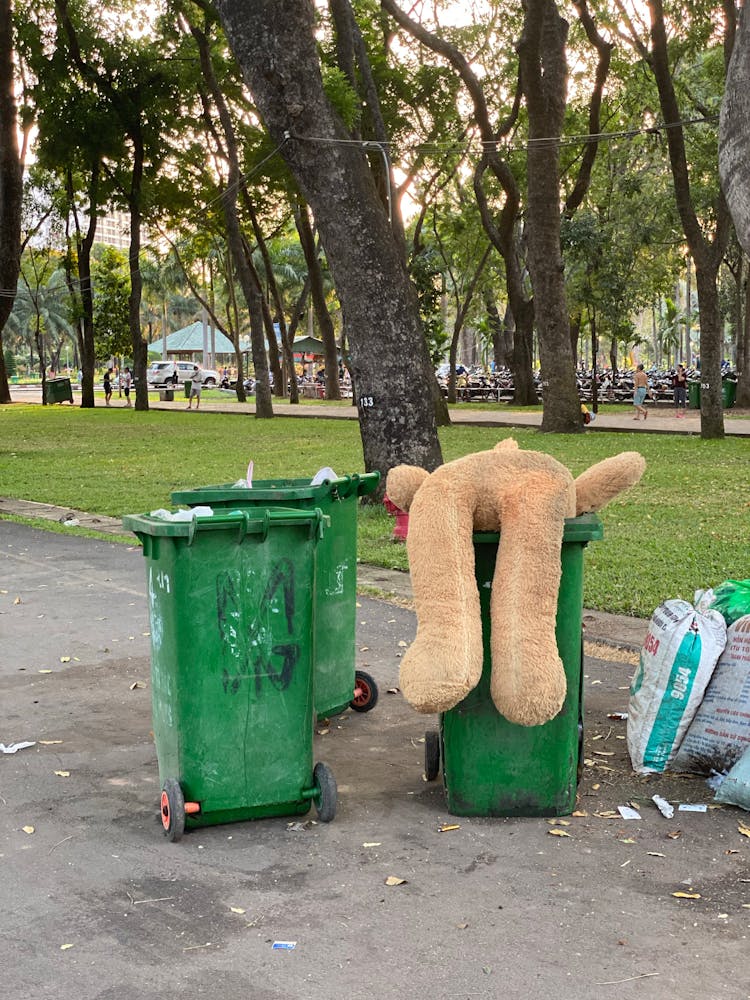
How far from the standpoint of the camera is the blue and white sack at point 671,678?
4.41 m

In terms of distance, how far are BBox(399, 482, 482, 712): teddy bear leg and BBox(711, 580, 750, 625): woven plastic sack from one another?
1251 millimetres

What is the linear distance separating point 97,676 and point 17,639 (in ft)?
3.27

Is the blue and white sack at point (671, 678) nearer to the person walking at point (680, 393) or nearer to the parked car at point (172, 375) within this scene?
the person walking at point (680, 393)

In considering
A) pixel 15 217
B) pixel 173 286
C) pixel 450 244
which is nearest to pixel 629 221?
pixel 450 244

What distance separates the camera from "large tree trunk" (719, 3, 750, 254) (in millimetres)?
5863

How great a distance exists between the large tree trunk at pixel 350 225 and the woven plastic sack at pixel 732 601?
5590 millimetres

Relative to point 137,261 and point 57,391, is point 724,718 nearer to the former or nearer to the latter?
point 137,261

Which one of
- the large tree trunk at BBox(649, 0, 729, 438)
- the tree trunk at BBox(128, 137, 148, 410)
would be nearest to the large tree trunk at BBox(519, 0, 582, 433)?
the large tree trunk at BBox(649, 0, 729, 438)

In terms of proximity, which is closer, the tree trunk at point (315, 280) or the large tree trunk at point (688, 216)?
the large tree trunk at point (688, 216)

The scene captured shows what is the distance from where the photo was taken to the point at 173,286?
83.6 meters

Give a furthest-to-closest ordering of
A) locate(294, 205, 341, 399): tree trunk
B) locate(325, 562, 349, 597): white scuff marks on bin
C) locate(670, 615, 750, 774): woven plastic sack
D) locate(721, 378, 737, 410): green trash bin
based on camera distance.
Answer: locate(294, 205, 341, 399): tree trunk → locate(721, 378, 737, 410): green trash bin → locate(325, 562, 349, 597): white scuff marks on bin → locate(670, 615, 750, 774): woven plastic sack

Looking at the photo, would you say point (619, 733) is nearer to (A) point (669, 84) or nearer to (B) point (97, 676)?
(B) point (97, 676)

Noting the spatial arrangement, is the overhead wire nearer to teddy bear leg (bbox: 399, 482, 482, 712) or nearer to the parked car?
teddy bear leg (bbox: 399, 482, 482, 712)

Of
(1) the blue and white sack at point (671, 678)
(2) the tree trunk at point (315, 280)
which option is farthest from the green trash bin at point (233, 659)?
(2) the tree trunk at point (315, 280)
